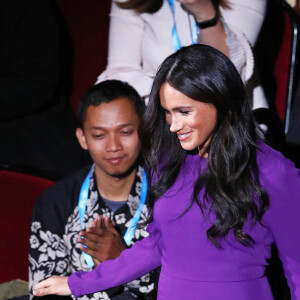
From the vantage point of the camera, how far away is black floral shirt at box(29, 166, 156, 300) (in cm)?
188

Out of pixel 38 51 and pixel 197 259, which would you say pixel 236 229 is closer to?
pixel 197 259

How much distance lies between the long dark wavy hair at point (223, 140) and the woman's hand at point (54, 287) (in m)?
0.42

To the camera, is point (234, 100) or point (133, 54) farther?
point (133, 54)

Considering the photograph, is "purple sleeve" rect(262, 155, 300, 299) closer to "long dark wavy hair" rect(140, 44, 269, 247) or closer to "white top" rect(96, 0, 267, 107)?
"long dark wavy hair" rect(140, 44, 269, 247)

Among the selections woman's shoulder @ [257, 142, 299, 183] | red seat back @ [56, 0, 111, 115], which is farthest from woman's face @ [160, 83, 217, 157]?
red seat back @ [56, 0, 111, 115]

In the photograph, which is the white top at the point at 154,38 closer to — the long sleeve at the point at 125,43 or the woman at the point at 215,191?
the long sleeve at the point at 125,43


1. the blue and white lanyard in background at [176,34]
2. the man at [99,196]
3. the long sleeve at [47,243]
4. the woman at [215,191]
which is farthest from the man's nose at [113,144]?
the woman at [215,191]

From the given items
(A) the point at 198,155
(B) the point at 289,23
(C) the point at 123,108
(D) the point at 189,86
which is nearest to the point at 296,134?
(B) the point at 289,23

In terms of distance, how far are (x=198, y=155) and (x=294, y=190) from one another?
221 mm

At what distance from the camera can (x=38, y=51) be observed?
7.41 ft

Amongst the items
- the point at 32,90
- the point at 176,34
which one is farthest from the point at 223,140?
the point at 32,90

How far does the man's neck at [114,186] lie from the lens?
1.91 metres

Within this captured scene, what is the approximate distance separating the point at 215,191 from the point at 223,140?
0.10 meters

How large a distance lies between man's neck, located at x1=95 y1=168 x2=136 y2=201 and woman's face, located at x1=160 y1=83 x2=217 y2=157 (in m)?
0.62
